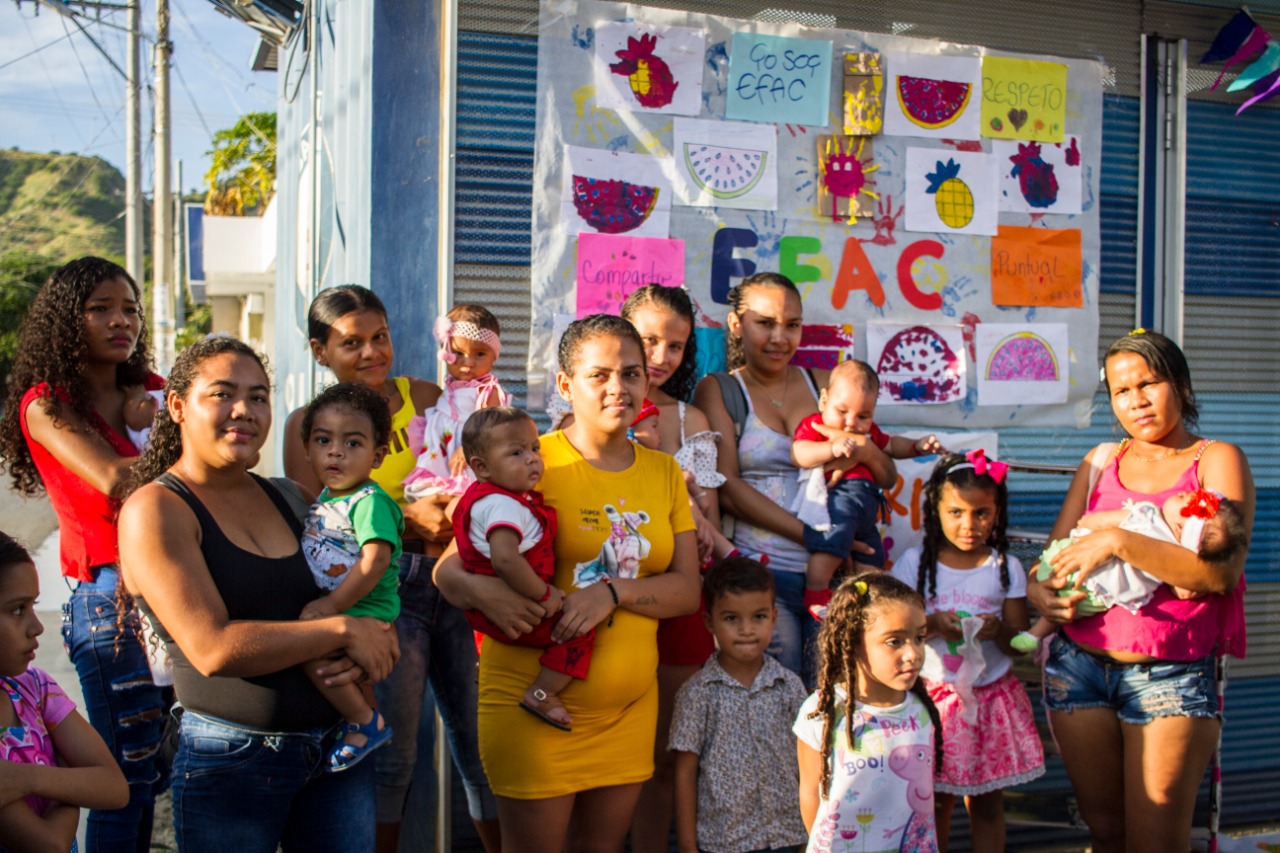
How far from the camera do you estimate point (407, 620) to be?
377 cm

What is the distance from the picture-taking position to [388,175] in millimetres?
4402

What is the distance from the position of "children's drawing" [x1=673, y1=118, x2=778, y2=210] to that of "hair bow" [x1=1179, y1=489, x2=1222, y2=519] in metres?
2.06

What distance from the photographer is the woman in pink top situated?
358cm

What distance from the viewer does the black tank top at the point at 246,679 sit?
259 cm

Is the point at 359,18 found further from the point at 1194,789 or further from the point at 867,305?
the point at 1194,789

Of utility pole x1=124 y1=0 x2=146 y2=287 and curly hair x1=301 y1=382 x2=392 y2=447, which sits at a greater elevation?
utility pole x1=124 y1=0 x2=146 y2=287

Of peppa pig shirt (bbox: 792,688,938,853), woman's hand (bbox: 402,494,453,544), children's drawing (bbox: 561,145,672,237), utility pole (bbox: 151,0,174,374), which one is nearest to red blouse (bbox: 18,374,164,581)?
woman's hand (bbox: 402,494,453,544)

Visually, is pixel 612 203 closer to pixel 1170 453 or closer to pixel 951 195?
pixel 951 195

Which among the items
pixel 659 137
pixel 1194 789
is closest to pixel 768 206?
pixel 659 137

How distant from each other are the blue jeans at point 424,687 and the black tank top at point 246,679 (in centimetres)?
107

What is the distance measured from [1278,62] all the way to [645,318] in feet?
11.3

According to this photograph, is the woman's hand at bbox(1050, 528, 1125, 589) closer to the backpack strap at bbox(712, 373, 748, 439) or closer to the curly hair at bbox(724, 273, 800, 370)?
the backpack strap at bbox(712, 373, 748, 439)

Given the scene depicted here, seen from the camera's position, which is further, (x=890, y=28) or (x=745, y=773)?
(x=890, y=28)

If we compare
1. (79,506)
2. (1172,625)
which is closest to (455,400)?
(79,506)
